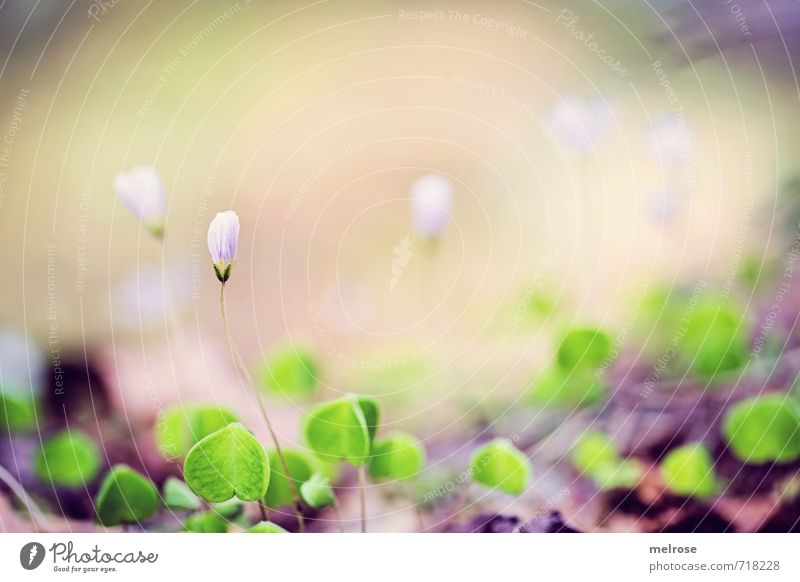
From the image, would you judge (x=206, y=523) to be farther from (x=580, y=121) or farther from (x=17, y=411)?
(x=580, y=121)

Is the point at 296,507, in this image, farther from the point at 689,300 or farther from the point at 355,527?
the point at 689,300

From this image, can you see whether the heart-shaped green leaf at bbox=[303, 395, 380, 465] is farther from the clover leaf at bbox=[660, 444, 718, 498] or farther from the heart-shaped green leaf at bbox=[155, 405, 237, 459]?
the clover leaf at bbox=[660, 444, 718, 498]

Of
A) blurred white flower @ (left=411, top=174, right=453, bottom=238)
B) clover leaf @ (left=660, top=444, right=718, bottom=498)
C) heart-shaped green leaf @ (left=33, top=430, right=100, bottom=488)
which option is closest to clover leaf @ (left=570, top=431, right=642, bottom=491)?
clover leaf @ (left=660, top=444, right=718, bottom=498)

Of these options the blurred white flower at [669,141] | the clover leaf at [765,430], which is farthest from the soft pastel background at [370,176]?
the clover leaf at [765,430]

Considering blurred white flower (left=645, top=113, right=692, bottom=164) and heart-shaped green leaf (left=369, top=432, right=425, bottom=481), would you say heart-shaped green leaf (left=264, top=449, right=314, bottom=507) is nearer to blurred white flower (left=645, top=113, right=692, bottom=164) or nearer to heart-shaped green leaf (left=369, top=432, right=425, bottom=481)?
heart-shaped green leaf (left=369, top=432, right=425, bottom=481)

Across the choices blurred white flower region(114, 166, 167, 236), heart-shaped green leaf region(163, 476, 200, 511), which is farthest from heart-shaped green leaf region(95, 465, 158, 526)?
blurred white flower region(114, 166, 167, 236)

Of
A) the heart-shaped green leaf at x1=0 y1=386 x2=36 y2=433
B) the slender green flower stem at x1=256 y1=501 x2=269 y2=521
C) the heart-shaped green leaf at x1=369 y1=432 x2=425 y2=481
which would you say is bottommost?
the slender green flower stem at x1=256 y1=501 x2=269 y2=521

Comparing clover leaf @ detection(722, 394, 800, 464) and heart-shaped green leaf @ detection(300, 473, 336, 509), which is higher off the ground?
clover leaf @ detection(722, 394, 800, 464)
